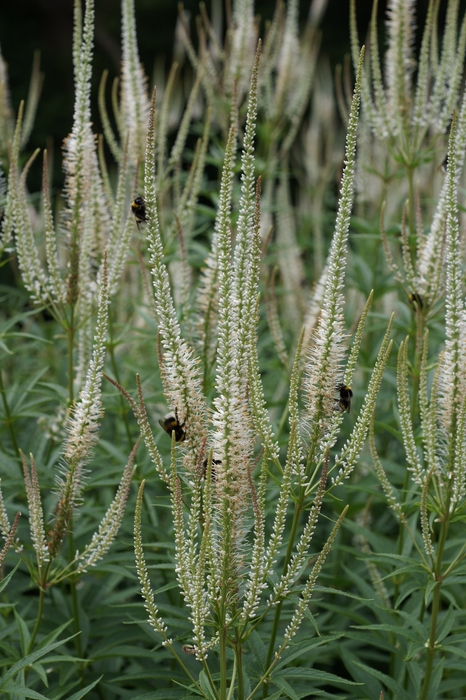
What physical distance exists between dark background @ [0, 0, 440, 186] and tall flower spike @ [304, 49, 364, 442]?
15.0 meters

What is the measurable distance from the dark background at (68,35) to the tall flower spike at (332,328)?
1496cm

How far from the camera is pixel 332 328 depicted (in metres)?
2.77

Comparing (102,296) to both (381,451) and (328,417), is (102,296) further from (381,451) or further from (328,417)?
(381,451)

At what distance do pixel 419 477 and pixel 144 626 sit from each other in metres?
1.70

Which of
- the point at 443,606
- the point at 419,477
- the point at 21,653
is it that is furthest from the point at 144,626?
the point at 443,606

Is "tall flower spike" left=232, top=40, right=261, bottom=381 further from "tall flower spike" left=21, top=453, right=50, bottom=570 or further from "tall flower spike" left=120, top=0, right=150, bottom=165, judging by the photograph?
"tall flower spike" left=120, top=0, right=150, bottom=165

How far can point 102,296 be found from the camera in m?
2.76

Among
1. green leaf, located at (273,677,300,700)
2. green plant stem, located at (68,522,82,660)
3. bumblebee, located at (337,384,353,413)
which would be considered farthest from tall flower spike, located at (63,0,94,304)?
green leaf, located at (273,677,300,700)

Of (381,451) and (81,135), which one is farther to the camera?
(381,451)

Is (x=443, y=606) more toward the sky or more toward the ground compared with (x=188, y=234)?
more toward the ground

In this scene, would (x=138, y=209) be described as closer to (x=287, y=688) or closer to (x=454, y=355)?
(x=454, y=355)

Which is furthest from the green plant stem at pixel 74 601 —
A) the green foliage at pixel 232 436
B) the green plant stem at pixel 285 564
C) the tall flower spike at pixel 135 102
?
the tall flower spike at pixel 135 102

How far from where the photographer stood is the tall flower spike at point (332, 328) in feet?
8.36

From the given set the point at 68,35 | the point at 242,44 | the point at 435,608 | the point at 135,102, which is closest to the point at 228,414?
the point at 435,608
